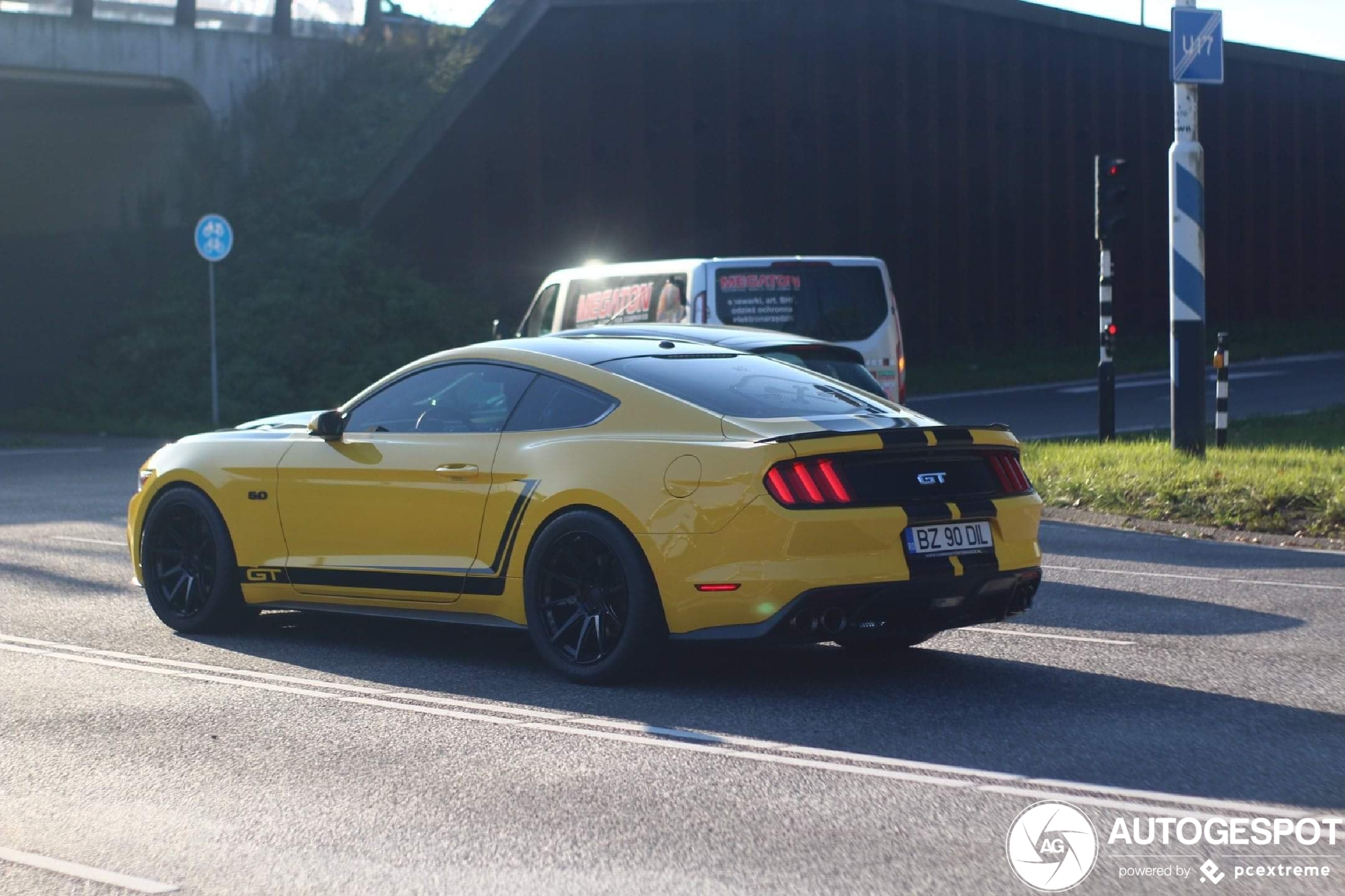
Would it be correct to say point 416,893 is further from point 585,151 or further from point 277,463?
point 585,151

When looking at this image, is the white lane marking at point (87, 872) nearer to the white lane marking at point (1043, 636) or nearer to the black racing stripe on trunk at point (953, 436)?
the black racing stripe on trunk at point (953, 436)

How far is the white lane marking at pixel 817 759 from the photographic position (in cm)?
509

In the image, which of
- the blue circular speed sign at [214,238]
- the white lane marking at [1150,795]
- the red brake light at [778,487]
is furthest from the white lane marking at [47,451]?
the white lane marking at [1150,795]

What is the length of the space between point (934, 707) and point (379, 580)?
2.69 metres

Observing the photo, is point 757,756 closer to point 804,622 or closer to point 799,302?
point 804,622

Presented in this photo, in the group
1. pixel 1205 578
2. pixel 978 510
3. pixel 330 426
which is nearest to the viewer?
pixel 978 510

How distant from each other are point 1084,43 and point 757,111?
7.46 m

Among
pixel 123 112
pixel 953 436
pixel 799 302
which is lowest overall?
pixel 953 436

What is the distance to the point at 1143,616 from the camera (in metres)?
8.80

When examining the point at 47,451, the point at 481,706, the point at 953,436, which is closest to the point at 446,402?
the point at 481,706

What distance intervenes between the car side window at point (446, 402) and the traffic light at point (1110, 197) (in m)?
11.1

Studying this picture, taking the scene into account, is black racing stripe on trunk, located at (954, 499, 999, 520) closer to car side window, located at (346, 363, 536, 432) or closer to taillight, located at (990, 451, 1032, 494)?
taillight, located at (990, 451, 1032, 494)

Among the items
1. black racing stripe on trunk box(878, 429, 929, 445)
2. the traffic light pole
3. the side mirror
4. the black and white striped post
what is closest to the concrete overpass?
the traffic light pole

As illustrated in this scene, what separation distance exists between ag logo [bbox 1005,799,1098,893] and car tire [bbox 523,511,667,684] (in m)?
2.10
